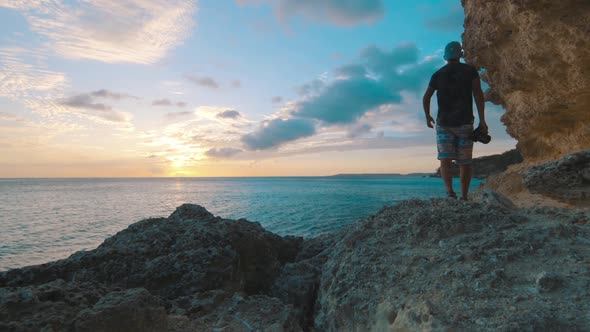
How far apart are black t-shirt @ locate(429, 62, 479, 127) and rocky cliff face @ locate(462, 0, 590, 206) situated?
183cm

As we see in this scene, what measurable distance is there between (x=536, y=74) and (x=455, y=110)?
447cm

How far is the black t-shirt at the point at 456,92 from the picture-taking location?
5340 mm

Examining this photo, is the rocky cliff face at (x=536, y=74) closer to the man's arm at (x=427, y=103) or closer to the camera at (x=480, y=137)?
the camera at (x=480, y=137)

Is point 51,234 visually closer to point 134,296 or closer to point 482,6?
point 134,296

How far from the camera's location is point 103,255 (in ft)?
13.2

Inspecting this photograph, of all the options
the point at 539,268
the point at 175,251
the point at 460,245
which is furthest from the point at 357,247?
the point at 175,251

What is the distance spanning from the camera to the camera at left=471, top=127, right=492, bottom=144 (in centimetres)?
529

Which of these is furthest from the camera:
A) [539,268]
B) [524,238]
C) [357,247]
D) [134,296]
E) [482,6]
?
[482,6]

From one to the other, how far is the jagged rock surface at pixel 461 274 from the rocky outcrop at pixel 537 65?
456 centimetres

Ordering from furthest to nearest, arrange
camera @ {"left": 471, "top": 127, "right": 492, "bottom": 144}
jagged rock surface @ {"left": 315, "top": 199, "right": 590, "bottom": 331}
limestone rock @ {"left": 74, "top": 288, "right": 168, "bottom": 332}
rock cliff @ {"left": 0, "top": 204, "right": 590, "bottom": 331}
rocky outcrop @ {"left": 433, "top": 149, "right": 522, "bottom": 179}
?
rocky outcrop @ {"left": 433, "top": 149, "right": 522, "bottom": 179} → camera @ {"left": 471, "top": 127, "right": 492, "bottom": 144} → limestone rock @ {"left": 74, "top": 288, "right": 168, "bottom": 332} → rock cliff @ {"left": 0, "top": 204, "right": 590, "bottom": 331} → jagged rock surface @ {"left": 315, "top": 199, "right": 590, "bottom": 331}

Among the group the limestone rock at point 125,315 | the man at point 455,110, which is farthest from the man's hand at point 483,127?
the limestone rock at point 125,315

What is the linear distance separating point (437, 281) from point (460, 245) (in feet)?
2.32

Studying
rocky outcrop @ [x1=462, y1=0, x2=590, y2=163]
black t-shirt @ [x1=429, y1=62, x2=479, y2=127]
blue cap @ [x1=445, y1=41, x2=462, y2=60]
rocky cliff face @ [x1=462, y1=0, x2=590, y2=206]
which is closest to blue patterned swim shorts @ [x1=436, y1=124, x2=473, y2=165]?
black t-shirt @ [x1=429, y1=62, x2=479, y2=127]

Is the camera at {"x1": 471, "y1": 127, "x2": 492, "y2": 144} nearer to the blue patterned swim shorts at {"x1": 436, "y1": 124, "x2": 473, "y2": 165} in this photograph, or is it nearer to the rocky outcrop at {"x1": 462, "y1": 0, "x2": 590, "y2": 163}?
the blue patterned swim shorts at {"x1": 436, "y1": 124, "x2": 473, "y2": 165}
